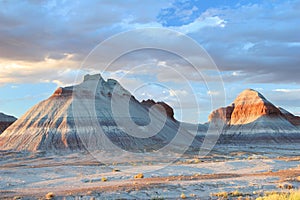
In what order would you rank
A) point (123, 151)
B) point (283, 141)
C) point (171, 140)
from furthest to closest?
point (283, 141) → point (171, 140) → point (123, 151)

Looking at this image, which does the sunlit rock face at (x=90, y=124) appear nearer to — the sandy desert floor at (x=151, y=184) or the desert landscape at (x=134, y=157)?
the desert landscape at (x=134, y=157)

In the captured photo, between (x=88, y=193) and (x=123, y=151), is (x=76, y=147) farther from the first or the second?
(x=88, y=193)

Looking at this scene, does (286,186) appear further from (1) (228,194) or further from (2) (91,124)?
(2) (91,124)

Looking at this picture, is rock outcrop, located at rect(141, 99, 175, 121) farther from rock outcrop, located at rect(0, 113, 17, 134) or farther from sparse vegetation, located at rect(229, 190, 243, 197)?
sparse vegetation, located at rect(229, 190, 243, 197)

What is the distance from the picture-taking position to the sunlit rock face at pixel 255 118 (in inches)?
5349

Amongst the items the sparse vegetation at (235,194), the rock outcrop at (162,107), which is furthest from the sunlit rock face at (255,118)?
the sparse vegetation at (235,194)

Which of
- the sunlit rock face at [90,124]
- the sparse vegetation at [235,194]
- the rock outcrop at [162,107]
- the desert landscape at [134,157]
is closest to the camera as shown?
the sparse vegetation at [235,194]

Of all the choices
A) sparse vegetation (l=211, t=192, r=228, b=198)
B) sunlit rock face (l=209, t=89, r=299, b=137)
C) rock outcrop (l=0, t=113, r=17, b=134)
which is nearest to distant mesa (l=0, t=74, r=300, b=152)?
sunlit rock face (l=209, t=89, r=299, b=137)

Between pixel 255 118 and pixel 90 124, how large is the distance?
77845 mm

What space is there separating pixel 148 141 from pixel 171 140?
28.7 feet

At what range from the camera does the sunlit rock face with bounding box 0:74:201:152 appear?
2980 inches

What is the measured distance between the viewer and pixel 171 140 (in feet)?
298

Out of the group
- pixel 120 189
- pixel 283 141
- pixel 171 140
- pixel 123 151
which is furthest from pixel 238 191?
pixel 283 141

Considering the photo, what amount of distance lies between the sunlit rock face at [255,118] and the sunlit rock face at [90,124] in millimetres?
43195
